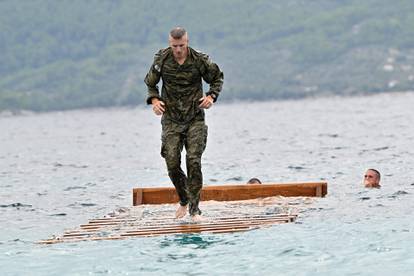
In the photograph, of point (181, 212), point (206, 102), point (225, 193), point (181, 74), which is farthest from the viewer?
point (225, 193)

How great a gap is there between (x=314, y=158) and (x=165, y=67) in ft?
84.7

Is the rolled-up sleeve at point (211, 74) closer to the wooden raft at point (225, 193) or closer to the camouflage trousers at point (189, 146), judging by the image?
the camouflage trousers at point (189, 146)

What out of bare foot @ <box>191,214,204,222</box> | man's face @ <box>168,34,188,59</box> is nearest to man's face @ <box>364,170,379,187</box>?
bare foot @ <box>191,214,204,222</box>

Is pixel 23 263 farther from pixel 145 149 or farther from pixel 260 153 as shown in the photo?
pixel 145 149

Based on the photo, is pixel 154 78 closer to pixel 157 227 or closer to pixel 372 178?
pixel 157 227

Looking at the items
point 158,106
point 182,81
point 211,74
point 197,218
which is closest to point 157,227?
point 197,218

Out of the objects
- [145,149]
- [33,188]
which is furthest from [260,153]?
[33,188]

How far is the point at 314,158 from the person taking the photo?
42531mm

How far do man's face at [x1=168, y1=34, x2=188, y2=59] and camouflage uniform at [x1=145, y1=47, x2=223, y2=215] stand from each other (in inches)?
8.3

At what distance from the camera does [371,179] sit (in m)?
24.2

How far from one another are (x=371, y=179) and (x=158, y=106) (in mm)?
8493

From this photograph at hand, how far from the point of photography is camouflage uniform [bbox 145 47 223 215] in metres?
17.2

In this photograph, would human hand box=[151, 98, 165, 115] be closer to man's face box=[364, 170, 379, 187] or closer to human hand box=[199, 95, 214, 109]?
human hand box=[199, 95, 214, 109]

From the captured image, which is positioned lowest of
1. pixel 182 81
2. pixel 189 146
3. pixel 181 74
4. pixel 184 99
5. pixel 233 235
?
pixel 233 235
